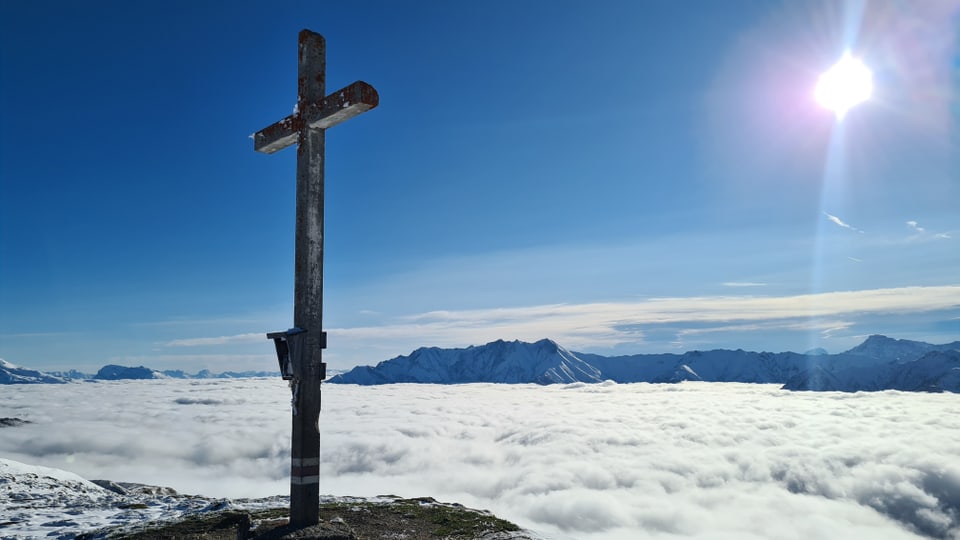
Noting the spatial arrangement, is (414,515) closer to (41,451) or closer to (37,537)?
(37,537)

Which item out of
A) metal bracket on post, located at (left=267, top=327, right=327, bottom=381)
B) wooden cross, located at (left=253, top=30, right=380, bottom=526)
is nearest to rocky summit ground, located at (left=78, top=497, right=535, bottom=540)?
wooden cross, located at (left=253, top=30, right=380, bottom=526)

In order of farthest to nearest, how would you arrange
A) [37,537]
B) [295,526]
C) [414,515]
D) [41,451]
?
[41,451] < [414,515] < [37,537] < [295,526]

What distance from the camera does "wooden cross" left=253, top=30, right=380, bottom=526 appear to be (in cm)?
1089

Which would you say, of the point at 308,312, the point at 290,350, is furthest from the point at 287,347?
the point at 308,312

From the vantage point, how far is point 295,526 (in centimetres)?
1061

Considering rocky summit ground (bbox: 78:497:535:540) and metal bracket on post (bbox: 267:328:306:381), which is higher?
metal bracket on post (bbox: 267:328:306:381)

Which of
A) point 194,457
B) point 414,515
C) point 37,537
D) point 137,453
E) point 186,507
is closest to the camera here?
point 37,537

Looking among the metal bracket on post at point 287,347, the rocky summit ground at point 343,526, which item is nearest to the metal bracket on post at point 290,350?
the metal bracket on post at point 287,347

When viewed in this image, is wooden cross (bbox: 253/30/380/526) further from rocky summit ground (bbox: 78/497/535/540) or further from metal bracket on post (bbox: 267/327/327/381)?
rocky summit ground (bbox: 78/497/535/540)

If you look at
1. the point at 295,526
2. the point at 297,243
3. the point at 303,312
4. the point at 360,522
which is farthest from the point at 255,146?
the point at 360,522

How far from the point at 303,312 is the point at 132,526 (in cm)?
707

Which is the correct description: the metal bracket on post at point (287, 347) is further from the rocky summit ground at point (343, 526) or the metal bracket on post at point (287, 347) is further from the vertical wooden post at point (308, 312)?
the rocky summit ground at point (343, 526)

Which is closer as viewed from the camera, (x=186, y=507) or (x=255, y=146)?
(x=255, y=146)

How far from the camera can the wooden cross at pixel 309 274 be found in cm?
1089
